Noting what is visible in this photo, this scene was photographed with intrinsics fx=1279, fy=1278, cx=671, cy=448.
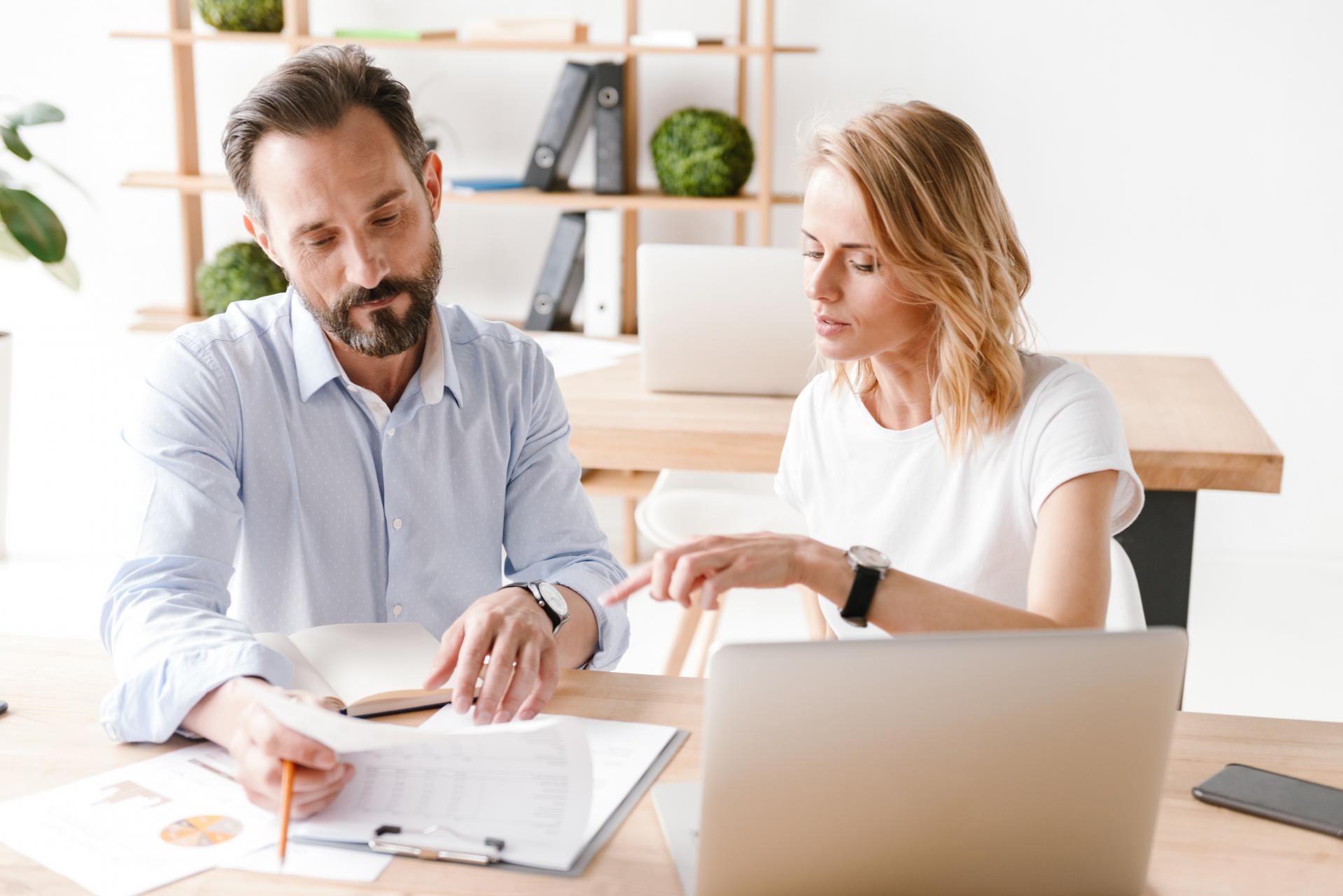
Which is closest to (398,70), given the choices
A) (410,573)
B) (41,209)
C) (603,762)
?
(41,209)

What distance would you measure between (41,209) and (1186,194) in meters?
2.97

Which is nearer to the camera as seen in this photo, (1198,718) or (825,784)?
(825,784)

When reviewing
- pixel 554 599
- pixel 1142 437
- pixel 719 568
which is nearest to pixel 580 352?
pixel 1142 437

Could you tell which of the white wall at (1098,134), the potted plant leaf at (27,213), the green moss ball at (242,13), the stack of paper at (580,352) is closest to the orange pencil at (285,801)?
the stack of paper at (580,352)

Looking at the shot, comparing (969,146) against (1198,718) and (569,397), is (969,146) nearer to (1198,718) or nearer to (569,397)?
(1198,718)

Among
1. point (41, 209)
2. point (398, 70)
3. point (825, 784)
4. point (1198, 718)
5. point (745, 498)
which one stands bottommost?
point (745, 498)

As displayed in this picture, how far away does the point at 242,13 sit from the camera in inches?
133

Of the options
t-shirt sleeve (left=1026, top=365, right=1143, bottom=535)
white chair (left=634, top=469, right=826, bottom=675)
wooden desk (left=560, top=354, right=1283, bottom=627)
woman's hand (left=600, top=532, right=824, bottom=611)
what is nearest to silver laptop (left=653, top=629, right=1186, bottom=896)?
woman's hand (left=600, top=532, right=824, bottom=611)

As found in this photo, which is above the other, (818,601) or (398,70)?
(398,70)

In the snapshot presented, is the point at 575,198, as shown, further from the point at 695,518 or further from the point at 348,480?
the point at 348,480

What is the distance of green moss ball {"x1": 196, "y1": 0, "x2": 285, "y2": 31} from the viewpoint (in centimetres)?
338

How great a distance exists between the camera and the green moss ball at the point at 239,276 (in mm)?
3426

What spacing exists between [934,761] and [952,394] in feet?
2.45

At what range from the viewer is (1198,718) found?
120cm
